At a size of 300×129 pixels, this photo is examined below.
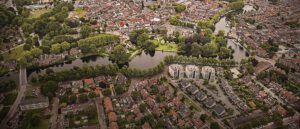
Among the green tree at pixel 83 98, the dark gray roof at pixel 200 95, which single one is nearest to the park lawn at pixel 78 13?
the green tree at pixel 83 98

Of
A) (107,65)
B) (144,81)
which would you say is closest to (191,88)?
(144,81)

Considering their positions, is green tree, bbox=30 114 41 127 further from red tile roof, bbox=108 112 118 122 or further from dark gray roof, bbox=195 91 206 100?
dark gray roof, bbox=195 91 206 100

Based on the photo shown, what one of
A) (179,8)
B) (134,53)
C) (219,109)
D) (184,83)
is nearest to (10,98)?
(134,53)

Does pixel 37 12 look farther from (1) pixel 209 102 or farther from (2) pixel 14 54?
(1) pixel 209 102

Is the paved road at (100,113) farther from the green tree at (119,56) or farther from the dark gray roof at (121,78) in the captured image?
the green tree at (119,56)

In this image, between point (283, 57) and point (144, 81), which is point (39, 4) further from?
point (283, 57)

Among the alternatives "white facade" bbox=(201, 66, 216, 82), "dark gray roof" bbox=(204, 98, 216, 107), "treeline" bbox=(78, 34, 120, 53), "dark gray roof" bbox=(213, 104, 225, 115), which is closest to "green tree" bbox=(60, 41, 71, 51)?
"treeline" bbox=(78, 34, 120, 53)
